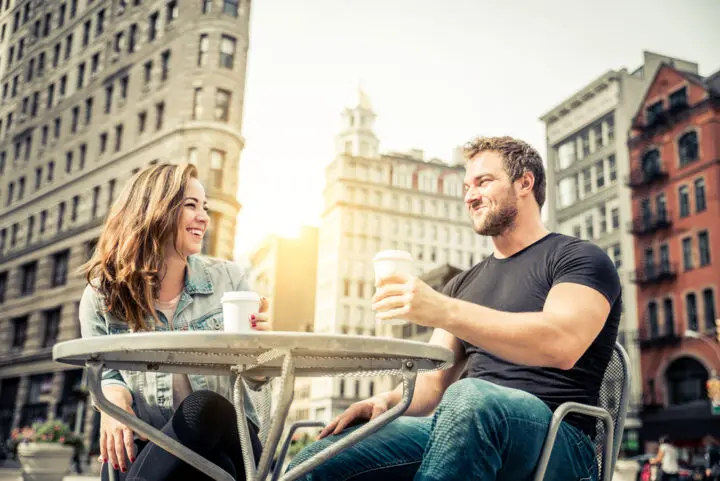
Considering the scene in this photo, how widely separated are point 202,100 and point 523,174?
24468 millimetres

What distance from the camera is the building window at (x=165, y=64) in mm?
26797

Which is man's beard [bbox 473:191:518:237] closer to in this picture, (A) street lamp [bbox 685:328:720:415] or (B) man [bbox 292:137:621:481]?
(B) man [bbox 292:137:621:481]

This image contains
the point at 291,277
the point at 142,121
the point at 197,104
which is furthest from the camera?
the point at 291,277

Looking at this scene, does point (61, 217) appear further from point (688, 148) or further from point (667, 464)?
point (688, 148)

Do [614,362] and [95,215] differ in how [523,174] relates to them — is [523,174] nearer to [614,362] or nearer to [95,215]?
[614,362]

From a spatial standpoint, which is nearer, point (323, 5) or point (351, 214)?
point (323, 5)

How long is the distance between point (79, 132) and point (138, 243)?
30387mm

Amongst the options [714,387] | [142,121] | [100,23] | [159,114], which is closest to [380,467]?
[714,387]

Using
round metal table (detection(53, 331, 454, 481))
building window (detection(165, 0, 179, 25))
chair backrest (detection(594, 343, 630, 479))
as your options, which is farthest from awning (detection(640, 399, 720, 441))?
round metal table (detection(53, 331, 454, 481))

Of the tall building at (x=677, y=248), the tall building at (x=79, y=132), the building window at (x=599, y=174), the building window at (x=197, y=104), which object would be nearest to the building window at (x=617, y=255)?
the tall building at (x=677, y=248)

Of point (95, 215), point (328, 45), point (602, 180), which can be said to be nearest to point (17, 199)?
point (95, 215)

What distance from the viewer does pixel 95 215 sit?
28.1 m

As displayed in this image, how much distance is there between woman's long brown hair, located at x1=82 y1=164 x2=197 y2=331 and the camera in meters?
2.06

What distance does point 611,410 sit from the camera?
80.1 inches
